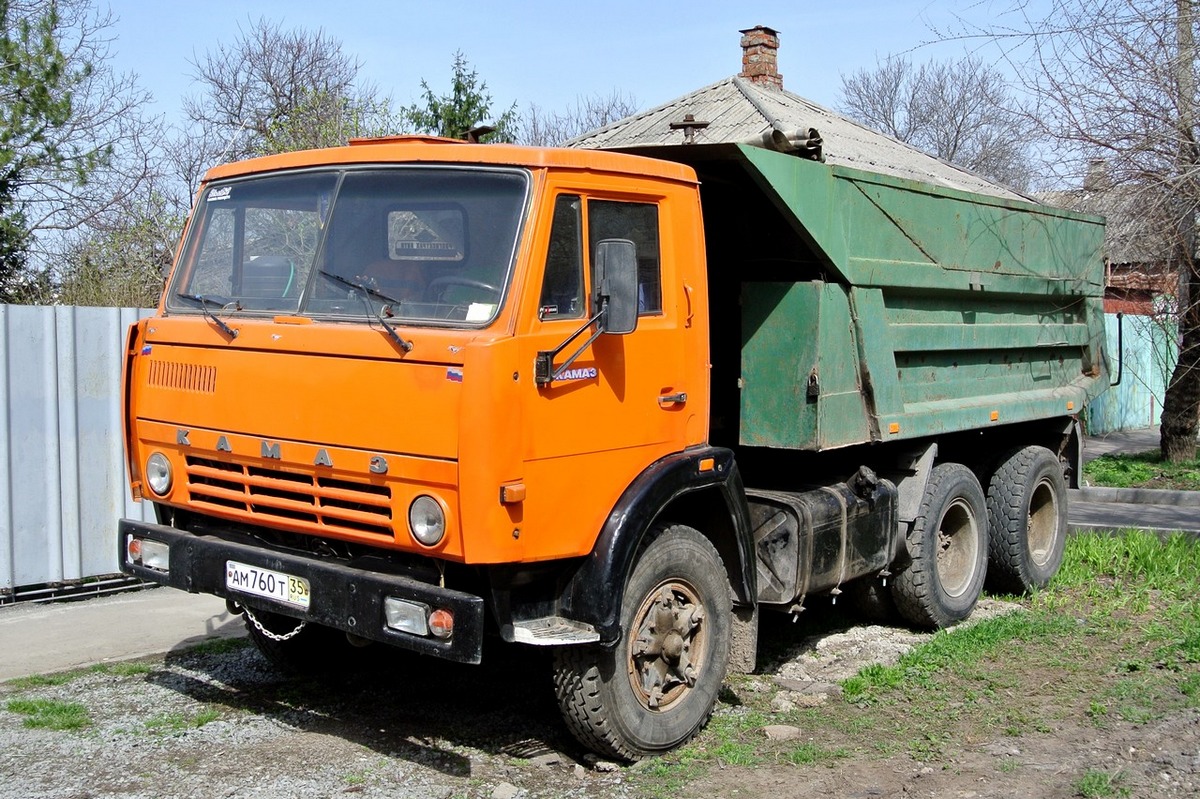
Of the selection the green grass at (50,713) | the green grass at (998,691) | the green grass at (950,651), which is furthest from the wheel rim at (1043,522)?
the green grass at (50,713)

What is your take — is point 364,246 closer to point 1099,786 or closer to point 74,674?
point 74,674

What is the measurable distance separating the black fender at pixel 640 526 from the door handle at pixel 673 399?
22cm

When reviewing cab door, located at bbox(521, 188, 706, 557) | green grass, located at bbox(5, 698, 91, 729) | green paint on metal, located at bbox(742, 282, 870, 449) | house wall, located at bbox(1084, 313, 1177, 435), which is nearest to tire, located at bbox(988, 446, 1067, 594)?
green paint on metal, located at bbox(742, 282, 870, 449)

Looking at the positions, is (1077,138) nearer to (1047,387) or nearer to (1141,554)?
(1047,387)

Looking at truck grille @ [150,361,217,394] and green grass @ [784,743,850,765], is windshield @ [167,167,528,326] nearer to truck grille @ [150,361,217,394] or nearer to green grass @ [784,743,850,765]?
truck grille @ [150,361,217,394]

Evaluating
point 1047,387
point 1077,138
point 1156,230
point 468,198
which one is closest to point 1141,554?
point 1047,387

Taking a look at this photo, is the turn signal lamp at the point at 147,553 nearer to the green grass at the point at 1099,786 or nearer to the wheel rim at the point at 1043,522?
the green grass at the point at 1099,786

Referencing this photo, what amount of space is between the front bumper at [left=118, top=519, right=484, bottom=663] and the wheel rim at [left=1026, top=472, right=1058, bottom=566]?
5.52m

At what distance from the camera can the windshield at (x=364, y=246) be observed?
4637mm

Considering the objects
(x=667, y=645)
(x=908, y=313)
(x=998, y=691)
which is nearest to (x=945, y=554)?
(x=998, y=691)

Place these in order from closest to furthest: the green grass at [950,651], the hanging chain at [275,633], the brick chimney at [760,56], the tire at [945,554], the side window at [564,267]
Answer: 1. the side window at [564,267]
2. the hanging chain at [275,633]
3. the green grass at [950,651]
4. the tire at [945,554]
5. the brick chimney at [760,56]

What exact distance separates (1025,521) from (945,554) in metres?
0.75

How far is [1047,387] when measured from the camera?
8500 millimetres

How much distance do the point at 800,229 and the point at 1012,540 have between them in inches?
128
